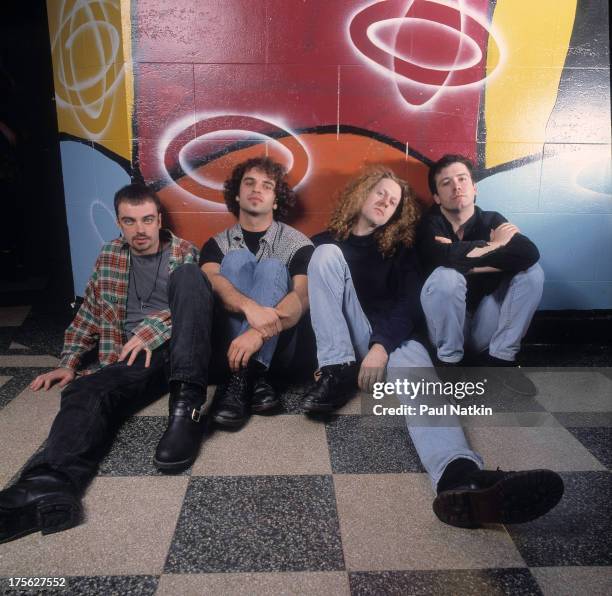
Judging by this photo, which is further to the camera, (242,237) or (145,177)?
(145,177)

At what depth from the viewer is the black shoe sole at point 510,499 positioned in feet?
3.41

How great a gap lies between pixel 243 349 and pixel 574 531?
105 centimetres

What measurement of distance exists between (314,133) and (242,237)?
612 millimetres

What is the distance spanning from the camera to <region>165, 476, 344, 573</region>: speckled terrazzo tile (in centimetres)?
102

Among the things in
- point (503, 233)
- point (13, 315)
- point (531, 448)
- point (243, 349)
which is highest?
point (503, 233)

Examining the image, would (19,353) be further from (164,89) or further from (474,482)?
(474,482)

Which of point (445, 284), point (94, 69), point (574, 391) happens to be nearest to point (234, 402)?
point (445, 284)

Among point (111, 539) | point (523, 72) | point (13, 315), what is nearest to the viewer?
point (111, 539)

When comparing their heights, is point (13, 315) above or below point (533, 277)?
below

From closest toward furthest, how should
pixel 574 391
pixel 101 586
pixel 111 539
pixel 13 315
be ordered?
pixel 101 586
pixel 111 539
pixel 574 391
pixel 13 315

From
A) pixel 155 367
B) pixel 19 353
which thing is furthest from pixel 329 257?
pixel 19 353

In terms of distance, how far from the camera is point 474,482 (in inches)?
43.6

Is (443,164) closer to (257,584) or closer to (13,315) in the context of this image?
(257,584)

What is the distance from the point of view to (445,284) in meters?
1.68
